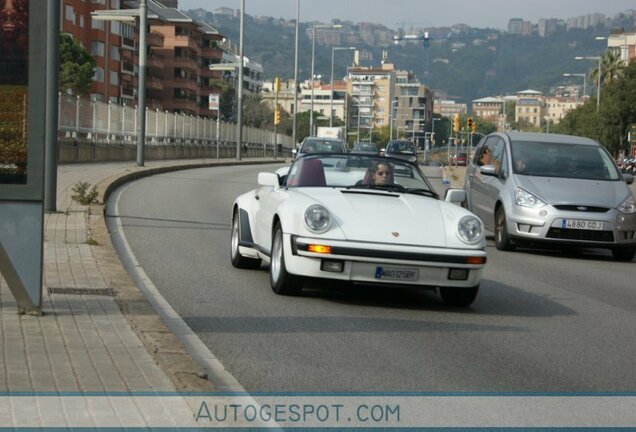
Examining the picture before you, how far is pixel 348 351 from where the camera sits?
7.96m

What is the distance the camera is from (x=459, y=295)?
1038 centimetres

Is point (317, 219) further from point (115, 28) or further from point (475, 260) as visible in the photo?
point (115, 28)

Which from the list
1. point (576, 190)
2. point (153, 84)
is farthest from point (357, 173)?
point (153, 84)

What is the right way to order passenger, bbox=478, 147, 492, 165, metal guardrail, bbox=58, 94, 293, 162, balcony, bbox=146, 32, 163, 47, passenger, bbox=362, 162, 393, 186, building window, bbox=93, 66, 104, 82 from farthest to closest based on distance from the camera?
balcony, bbox=146, 32, 163, 47
building window, bbox=93, 66, 104, 82
metal guardrail, bbox=58, 94, 293, 162
passenger, bbox=478, 147, 492, 165
passenger, bbox=362, 162, 393, 186

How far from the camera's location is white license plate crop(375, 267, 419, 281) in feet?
32.5

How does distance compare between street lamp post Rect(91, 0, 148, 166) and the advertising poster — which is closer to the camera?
the advertising poster

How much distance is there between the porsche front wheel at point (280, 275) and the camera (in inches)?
409

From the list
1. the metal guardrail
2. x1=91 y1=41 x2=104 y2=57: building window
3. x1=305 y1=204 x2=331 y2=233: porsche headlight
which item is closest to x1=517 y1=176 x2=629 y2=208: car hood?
x1=305 y1=204 x2=331 y2=233: porsche headlight

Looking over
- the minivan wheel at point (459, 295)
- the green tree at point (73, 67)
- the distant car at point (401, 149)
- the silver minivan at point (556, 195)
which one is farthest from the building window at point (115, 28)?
the minivan wheel at point (459, 295)

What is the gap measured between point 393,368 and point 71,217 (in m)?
10.7

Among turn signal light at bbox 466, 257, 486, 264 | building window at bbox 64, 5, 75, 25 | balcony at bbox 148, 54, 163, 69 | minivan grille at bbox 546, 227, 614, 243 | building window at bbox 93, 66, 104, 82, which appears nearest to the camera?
turn signal light at bbox 466, 257, 486, 264

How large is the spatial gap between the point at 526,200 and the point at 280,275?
723cm

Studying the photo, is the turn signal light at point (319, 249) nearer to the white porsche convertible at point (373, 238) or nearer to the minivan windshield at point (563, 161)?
the white porsche convertible at point (373, 238)

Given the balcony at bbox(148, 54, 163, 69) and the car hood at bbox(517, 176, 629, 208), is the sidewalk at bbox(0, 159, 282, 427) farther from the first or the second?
the balcony at bbox(148, 54, 163, 69)
